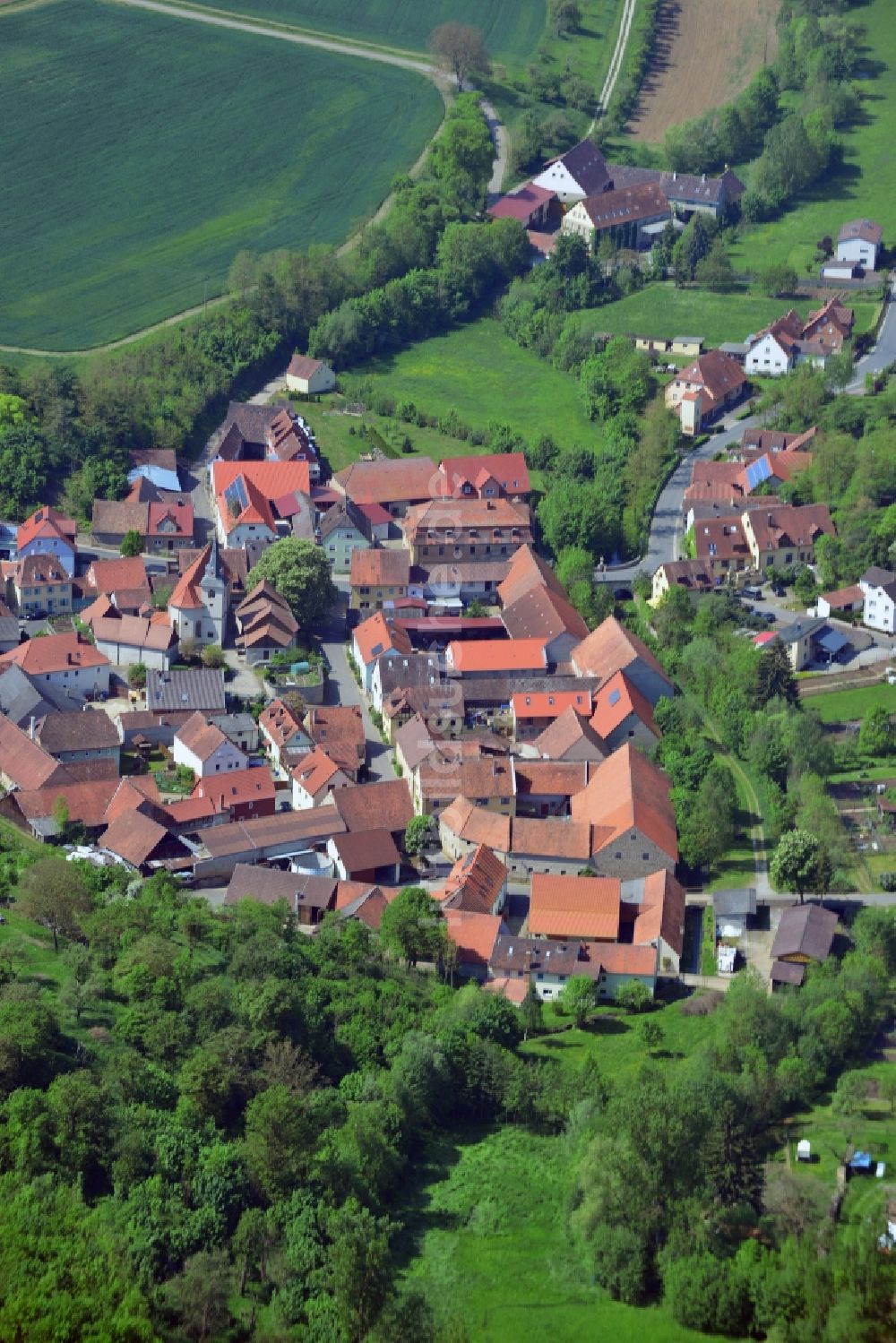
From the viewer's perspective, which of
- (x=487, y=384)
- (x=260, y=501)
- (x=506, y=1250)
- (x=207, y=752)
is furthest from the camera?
(x=487, y=384)

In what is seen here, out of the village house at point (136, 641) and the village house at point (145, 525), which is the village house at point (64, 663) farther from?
the village house at point (145, 525)

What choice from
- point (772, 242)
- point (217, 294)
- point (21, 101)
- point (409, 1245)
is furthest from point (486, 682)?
point (21, 101)

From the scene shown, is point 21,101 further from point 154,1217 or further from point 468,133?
point 154,1217

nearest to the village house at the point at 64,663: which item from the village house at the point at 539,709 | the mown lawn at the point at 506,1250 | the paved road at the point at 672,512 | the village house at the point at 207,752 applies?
the village house at the point at 207,752

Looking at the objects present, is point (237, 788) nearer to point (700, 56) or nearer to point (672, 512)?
point (672, 512)

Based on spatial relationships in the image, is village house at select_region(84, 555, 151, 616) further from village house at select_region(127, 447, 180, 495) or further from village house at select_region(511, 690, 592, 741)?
village house at select_region(511, 690, 592, 741)

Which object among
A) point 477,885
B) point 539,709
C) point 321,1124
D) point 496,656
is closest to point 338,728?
point 539,709
